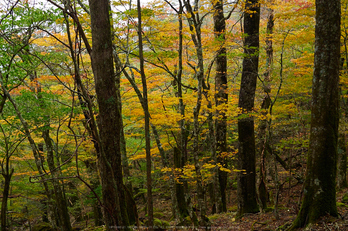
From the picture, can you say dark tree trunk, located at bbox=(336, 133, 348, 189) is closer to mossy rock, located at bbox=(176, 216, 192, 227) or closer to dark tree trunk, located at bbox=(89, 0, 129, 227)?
mossy rock, located at bbox=(176, 216, 192, 227)

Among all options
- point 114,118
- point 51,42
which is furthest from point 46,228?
point 114,118

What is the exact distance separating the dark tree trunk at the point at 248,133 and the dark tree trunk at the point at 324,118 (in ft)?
8.82

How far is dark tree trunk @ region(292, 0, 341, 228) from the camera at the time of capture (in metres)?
4.13

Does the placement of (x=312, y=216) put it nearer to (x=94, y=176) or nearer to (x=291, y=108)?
(x=291, y=108)

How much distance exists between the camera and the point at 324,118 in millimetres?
4250

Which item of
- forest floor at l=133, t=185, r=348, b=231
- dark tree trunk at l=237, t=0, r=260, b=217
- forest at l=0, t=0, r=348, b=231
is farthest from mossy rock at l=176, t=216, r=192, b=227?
dark tree trunk at l=237, t=0, r=260, b=217

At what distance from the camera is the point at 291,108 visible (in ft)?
32.2

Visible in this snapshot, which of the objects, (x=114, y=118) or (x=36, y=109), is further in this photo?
(x=36, y=109)

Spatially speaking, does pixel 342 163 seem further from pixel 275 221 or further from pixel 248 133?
pixel 275 221

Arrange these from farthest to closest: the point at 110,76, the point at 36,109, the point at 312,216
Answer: the point at 36,109
the point at 312,216
the point at 110,76

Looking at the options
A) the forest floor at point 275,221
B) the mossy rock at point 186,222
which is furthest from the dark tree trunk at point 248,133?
the mossy rock at point 186,222

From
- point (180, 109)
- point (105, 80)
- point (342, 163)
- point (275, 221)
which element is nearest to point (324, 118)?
point (275, 221)

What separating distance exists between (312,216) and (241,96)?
4119 millimetres

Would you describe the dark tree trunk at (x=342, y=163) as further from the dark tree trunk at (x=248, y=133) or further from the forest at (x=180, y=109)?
the dark tree trunk at (x=248, y=133)
